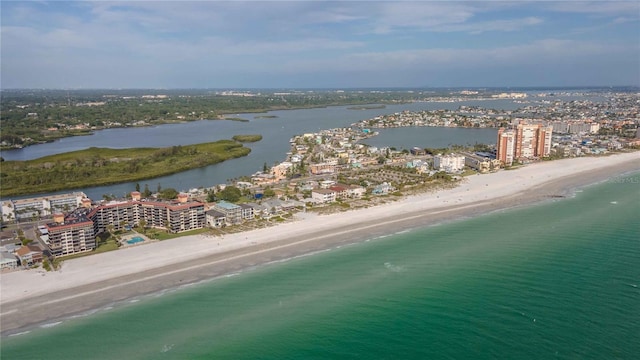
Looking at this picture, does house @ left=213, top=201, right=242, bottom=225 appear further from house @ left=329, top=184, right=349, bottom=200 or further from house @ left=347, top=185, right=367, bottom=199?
house @ left=347, top=185, right=367, bottom=199

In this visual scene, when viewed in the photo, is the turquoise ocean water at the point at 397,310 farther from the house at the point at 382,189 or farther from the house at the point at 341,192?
the house at the point at 382,189

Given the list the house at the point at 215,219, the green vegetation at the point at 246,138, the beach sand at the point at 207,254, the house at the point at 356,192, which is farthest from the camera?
the green vegetation at the point at 246,138

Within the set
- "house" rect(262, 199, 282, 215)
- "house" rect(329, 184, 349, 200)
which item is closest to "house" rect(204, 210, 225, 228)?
"house" rect(262, 199, 282, 215)

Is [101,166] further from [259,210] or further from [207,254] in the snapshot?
[207,254]

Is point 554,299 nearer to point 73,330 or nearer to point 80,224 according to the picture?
point 73,330

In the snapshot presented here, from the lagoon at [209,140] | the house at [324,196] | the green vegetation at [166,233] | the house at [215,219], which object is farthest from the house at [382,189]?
the lagoon at [209,140]

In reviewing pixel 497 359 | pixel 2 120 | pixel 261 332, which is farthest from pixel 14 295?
pixel 2 120
